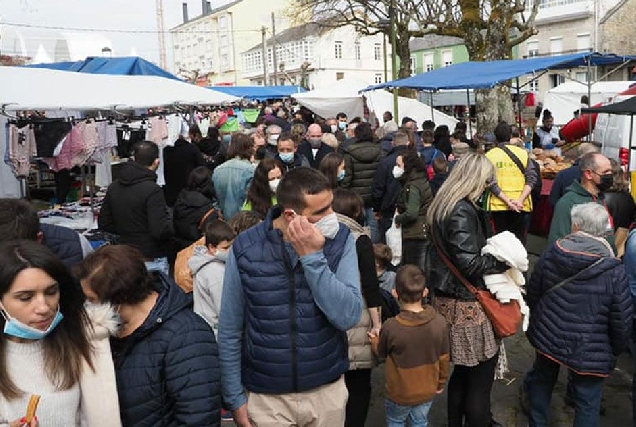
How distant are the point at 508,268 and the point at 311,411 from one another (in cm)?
148

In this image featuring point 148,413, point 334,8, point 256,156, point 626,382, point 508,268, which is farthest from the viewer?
point 334,8

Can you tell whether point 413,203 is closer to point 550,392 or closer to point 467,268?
point 550,392

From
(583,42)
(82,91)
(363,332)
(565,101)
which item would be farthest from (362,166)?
(583,42)

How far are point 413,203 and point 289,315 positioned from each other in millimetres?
3781

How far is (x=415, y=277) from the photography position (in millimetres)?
3416

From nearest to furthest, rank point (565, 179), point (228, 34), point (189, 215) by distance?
point (189, 215) < point (565, 179) < point (228, 34)

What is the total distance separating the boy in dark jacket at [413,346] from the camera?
10.9 feet

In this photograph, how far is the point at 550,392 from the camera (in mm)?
3863

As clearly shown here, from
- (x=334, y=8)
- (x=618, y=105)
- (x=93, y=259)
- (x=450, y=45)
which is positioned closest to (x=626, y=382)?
(x=618, y=105)

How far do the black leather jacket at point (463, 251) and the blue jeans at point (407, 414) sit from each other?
2.23ft

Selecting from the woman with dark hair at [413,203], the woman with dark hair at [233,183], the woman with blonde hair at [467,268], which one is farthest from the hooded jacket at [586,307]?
the woman with dark hair at [233,183]

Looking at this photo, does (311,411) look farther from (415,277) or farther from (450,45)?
(450,45)

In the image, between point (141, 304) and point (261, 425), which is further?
point (261, 425)

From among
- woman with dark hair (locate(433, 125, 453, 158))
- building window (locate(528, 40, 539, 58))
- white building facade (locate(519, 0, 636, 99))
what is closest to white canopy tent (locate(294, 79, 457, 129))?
woman with dark hair (locate(433, 125, 453, 158))
